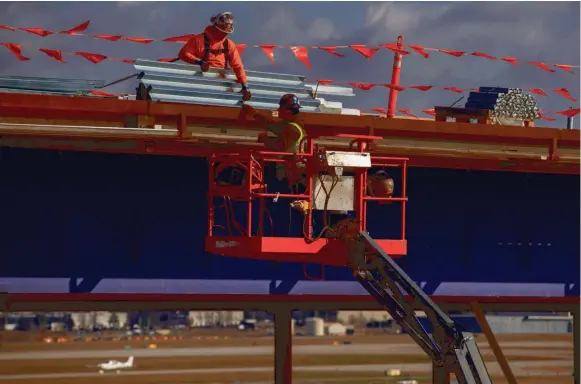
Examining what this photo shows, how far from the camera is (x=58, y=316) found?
17662 centimetres

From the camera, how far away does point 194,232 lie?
71.9ft

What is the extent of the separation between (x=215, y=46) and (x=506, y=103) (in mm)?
6604

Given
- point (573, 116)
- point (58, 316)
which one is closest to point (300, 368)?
point (58, 316)

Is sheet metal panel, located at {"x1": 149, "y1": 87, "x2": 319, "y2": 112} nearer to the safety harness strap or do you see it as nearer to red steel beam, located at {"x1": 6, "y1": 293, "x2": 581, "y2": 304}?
the safety harness strap

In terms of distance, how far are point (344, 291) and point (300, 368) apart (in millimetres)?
99354

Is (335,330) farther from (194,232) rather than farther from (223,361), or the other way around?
(194,232)

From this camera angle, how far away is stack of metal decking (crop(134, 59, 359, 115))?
68.4ft

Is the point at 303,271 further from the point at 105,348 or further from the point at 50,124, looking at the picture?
the point at 105,348

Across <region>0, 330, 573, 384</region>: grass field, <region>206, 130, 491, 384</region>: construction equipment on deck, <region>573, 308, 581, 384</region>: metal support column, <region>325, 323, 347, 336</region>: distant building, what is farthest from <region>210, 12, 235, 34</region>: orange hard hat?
<region>325, 323, 347, 336</region>: distant building

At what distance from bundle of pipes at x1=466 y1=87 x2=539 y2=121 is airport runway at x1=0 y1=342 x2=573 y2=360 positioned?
358 ft

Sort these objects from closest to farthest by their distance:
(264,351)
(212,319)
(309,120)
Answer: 1. (309,120)
2. (264,351)
3. (212,319)

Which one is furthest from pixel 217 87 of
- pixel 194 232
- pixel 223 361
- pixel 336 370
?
pixel 223 361

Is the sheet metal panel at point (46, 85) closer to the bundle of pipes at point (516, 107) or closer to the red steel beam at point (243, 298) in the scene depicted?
the red steel beam at point (243, 298)

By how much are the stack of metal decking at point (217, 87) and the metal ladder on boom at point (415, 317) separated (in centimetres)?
368
